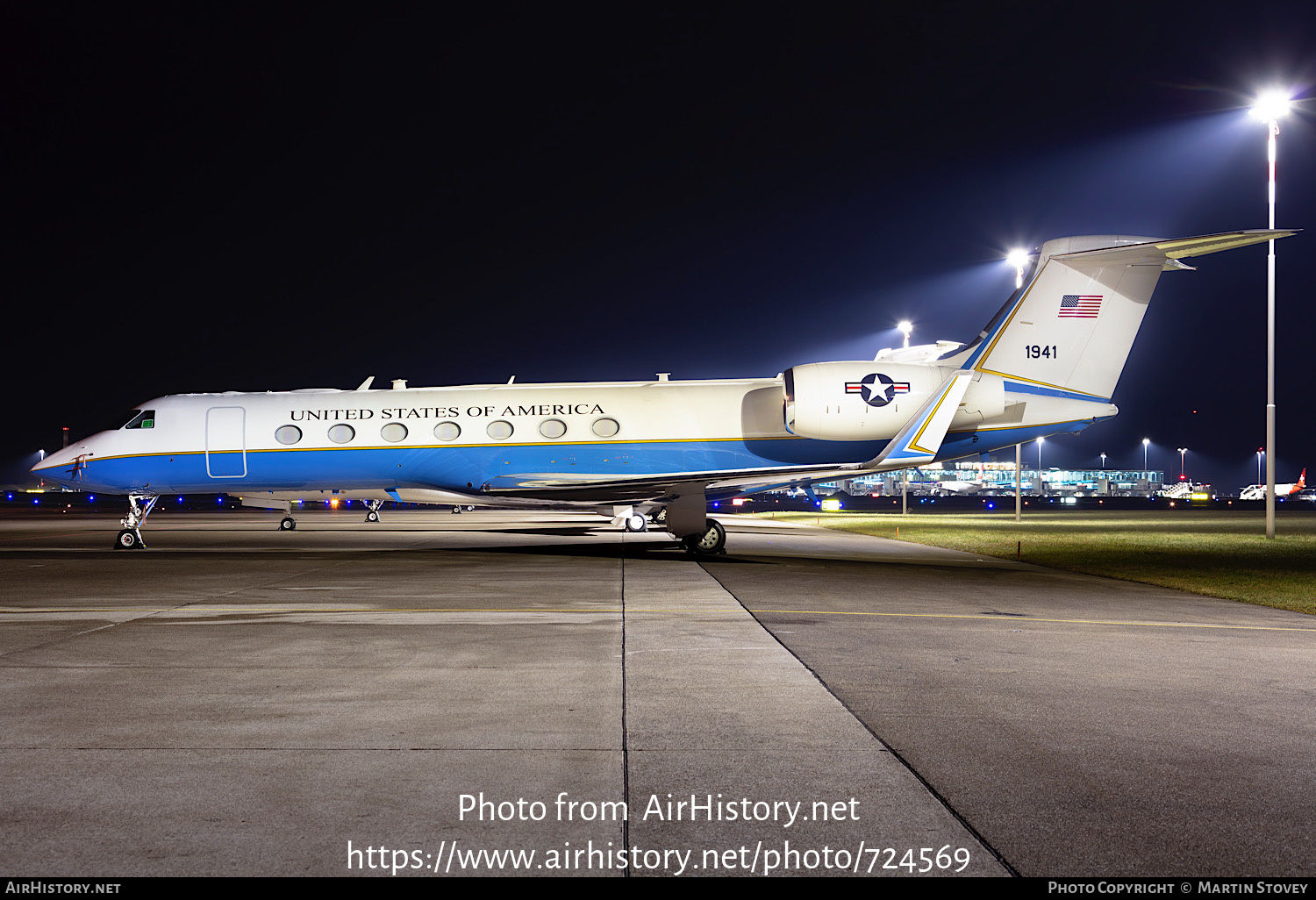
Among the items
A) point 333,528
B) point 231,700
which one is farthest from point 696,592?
point 333,528

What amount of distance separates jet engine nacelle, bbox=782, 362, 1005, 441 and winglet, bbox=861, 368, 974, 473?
1.58m

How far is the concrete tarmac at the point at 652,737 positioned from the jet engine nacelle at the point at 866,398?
25.3 ft

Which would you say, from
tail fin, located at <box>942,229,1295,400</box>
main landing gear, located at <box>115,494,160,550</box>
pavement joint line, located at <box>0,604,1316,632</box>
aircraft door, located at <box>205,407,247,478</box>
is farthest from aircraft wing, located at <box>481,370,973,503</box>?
main landing gear, located at <box>115,494,160,550</box>

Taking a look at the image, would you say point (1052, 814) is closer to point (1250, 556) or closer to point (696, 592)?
point (696, 592)

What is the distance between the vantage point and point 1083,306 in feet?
63.9

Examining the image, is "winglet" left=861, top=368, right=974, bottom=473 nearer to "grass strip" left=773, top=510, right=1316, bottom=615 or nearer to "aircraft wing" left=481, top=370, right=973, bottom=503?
"aircraft wing" left=481, top=370, right=973, bottom=503

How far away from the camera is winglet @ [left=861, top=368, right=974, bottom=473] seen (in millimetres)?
17297

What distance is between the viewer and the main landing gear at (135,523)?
71.1 ft

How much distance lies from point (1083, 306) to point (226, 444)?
19.7 m

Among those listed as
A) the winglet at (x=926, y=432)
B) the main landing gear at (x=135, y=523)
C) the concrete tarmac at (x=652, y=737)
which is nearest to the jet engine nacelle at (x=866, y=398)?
the winglet at (x=926, y=432)

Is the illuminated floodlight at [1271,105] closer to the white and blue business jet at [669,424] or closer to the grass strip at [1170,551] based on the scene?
the white and blue business jet at [669,424]
